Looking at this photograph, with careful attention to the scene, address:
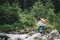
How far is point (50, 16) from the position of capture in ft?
73.9

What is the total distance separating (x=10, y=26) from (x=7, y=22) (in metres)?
1.34

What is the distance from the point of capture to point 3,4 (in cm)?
2447

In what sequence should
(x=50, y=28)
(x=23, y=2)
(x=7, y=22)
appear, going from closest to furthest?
(x=50, y=28), (x=7, y=22), (x=23, y=2)

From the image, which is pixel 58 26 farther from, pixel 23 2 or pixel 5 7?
pixel 23 2

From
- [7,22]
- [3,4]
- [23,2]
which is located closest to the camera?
[7,22]

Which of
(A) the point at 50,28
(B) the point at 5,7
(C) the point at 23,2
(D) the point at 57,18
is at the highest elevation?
(C) the point at 23,2

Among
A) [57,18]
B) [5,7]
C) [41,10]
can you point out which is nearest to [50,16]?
[57,18]

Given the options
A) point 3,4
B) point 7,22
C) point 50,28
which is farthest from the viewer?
point 3,4

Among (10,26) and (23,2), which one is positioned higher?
(23,2)

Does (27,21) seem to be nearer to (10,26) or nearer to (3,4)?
(10,26)

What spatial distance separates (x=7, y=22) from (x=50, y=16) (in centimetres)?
391

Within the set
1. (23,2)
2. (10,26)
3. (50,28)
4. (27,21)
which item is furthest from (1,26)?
(23,2)

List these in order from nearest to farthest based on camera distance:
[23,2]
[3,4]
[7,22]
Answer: [7,22] → [3,4] → [23,2]

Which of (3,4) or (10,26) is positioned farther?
(3,4)
